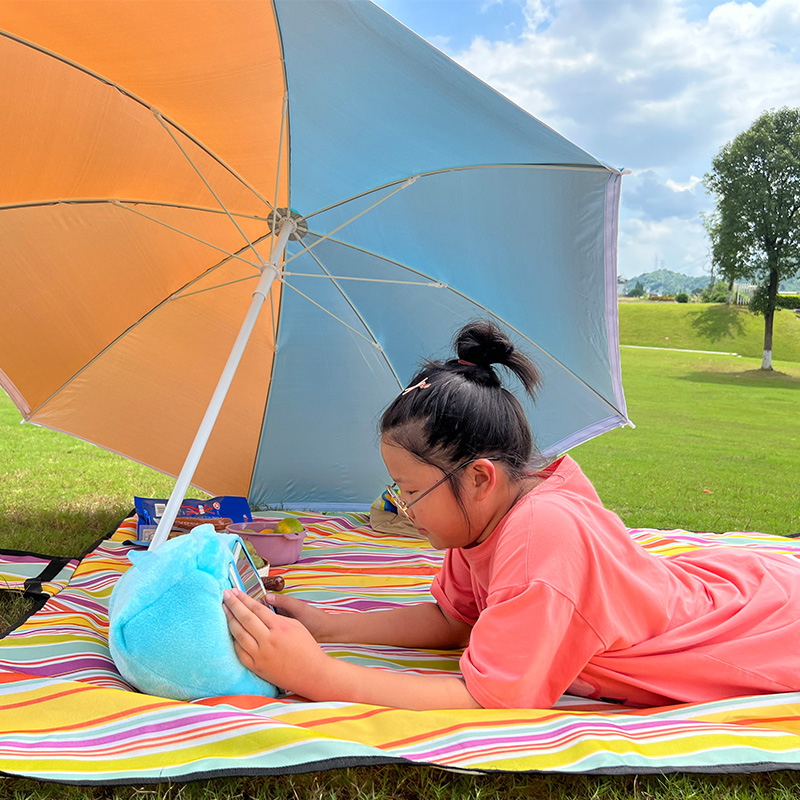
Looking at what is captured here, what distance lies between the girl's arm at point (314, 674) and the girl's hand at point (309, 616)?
1.59ft

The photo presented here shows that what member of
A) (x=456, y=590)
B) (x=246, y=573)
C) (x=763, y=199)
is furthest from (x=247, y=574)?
(x=763, y=199)

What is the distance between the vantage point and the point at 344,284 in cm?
355

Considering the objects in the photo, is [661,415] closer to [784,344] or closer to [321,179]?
[321,179]

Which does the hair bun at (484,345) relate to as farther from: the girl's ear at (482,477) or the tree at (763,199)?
the tree at (763,199)

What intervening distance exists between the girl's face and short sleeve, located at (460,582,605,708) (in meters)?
0.30

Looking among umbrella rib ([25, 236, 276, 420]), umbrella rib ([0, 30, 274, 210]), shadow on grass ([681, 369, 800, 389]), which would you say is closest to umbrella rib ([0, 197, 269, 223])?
umbrella rib ([0, 30, 274, 210])

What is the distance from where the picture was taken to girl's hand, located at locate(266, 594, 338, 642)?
2227mm

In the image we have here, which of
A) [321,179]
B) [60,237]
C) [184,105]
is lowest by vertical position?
[60,237]

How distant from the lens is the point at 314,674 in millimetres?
1689

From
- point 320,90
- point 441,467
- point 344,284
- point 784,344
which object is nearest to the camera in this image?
point 441,467

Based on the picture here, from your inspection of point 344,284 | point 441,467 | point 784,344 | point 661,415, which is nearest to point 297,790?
point 441,467

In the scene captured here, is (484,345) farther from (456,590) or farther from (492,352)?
(456,590)

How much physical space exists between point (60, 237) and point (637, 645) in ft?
8.74

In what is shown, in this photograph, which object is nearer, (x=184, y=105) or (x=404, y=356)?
(x=184, y=105)
